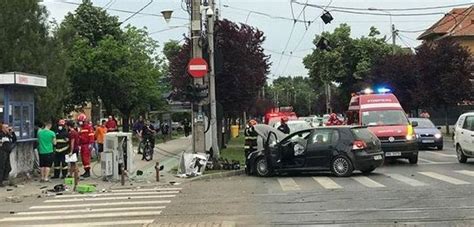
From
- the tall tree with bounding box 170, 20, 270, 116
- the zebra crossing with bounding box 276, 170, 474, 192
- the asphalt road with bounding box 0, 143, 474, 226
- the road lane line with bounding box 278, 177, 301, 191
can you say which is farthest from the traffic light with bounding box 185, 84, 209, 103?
the tall tree with bounding box 170, 20, 270, 116

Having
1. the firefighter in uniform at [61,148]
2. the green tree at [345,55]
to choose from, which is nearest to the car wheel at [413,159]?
the firefighter in uniform at [61,148]

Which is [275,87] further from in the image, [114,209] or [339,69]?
[114,209]

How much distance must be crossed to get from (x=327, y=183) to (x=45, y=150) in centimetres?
793

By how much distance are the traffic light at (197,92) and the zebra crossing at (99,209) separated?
4557 millimetres

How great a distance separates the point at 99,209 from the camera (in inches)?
499

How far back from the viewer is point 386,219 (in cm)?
1013

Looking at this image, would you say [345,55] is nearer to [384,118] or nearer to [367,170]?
[384,118]

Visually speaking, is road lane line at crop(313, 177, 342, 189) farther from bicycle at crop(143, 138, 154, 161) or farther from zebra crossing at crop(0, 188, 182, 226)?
bicycle at crop(143, 138, 154, 161)

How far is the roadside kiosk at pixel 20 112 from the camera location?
18547 millimetres

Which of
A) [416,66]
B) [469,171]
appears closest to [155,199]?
[469,171]

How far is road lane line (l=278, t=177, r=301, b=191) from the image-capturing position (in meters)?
15.3

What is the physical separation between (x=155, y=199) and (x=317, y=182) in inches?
181

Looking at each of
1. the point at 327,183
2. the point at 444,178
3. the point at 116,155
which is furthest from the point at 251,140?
the point at 444,178

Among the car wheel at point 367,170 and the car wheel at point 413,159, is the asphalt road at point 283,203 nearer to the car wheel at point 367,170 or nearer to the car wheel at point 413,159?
the car wheel at point 367,170
